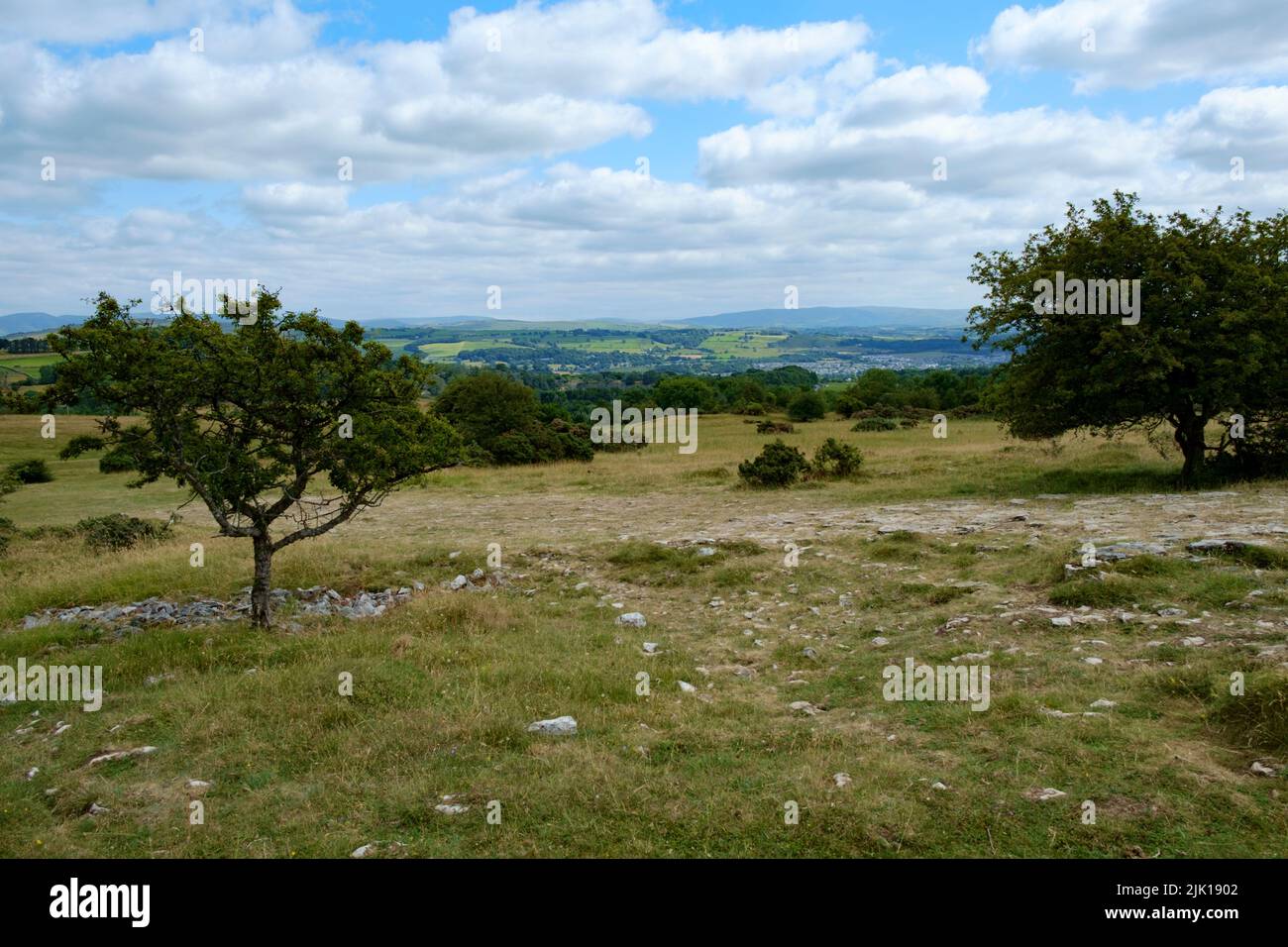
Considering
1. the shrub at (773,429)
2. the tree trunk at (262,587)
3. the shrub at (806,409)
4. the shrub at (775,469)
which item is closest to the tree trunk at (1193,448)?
the shrub at (775,469)

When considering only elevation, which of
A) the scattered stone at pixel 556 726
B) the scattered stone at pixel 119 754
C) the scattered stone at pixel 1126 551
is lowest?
the scattered stone at pixel 119 754

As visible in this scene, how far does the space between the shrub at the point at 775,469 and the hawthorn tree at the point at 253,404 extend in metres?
15.1

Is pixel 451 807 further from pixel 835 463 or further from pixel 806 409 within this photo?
pixel 806 409

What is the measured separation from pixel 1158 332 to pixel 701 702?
54.7 ft

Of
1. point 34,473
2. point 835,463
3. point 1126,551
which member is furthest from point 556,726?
point 34,473

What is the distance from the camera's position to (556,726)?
793 centimetres

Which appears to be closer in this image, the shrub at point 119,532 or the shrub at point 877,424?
the shrub at point 119,532

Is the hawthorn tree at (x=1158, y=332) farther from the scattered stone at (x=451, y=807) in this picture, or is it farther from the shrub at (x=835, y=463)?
the scattered stone at (x=451, y=807)

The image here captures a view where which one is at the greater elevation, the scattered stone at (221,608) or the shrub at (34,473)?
the shrub at (34,473)

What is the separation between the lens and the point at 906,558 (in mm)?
14203

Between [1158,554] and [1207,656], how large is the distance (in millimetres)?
4085

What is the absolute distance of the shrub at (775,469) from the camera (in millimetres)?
26312
